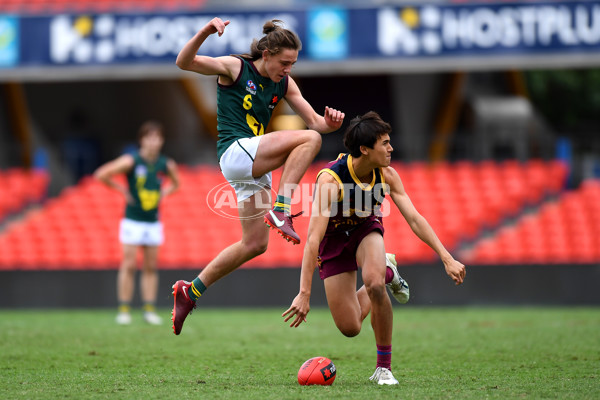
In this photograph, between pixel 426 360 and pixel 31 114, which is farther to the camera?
pixel 31 114

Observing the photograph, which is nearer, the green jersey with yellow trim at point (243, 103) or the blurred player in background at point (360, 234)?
the blurred player in background at point (360, 234)

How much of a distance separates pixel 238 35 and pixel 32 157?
689cm

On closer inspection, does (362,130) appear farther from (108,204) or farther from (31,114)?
(31,114)

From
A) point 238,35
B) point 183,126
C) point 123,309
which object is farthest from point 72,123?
point 123,309

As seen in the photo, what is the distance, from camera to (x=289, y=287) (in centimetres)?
1291

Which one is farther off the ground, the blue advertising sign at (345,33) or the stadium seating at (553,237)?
the blue advertising sign at (345,33)

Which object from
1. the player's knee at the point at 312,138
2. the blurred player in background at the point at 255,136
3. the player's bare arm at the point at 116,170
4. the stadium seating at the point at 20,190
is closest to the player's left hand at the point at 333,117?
the blurred player in background at the point at 255,136

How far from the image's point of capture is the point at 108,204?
51.4 feet

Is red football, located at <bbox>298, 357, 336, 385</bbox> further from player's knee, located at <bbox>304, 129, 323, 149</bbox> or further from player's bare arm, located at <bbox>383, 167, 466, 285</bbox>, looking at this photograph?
player's knee, located at <bbox>304, 129, 323, 149</bbox>

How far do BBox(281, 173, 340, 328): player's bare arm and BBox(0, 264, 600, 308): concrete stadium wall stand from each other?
7.33 metres

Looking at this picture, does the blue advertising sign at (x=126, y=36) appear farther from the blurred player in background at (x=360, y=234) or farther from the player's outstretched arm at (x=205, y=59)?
the blurred player in background at (x=360, y=234)

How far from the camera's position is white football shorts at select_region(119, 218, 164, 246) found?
10383mm

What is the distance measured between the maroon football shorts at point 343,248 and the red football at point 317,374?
2.58 ft

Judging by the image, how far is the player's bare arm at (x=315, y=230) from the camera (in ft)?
17.3
